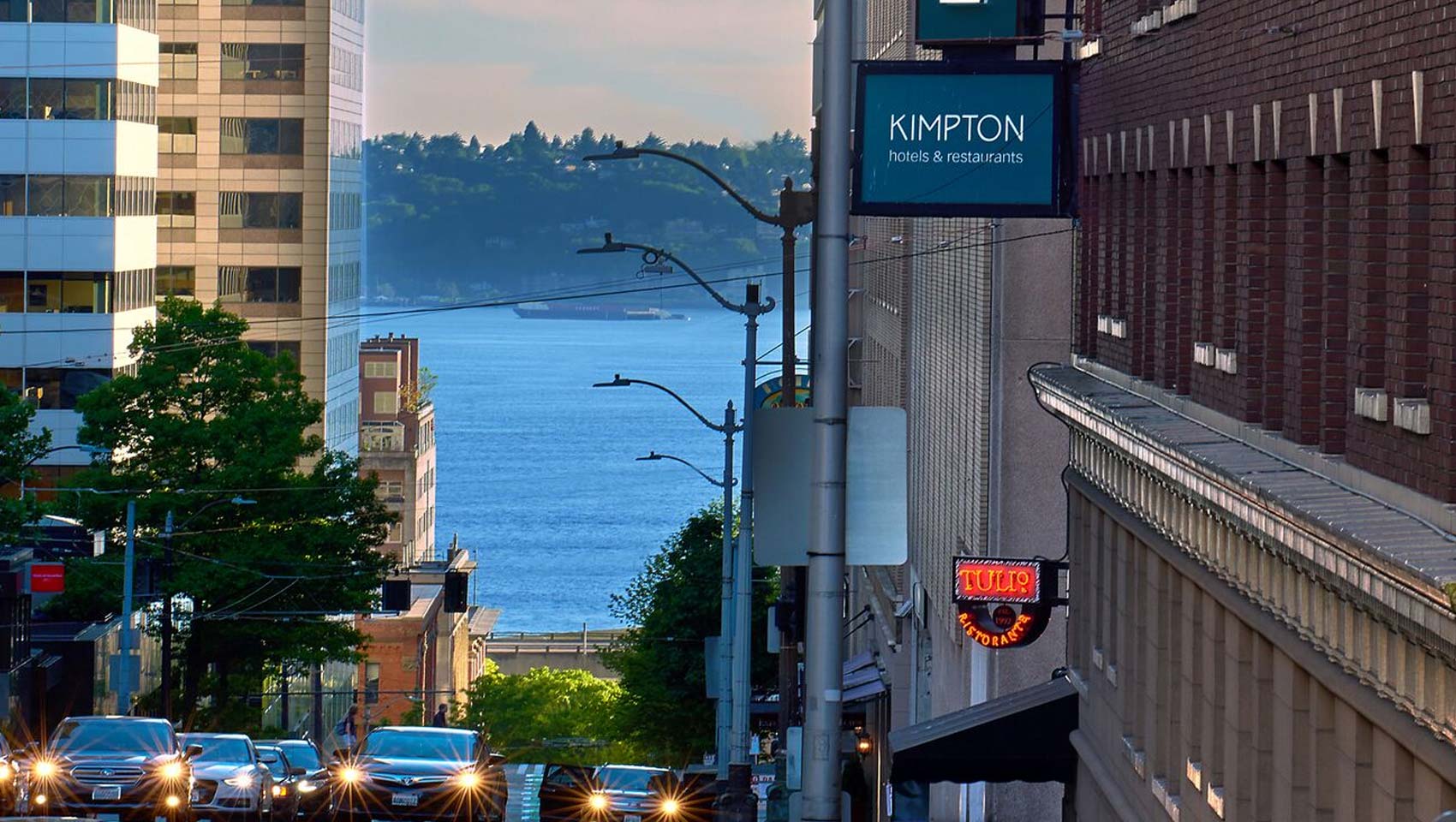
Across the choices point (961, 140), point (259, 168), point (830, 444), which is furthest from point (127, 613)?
point (259, 168)

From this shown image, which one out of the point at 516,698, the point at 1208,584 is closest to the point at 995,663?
the point at 1208,584

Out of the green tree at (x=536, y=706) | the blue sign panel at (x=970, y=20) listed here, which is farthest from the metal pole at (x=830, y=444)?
the green tree at (x=536, y=706)

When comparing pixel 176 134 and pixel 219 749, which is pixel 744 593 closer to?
pixel 219 749

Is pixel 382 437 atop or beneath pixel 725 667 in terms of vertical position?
atop

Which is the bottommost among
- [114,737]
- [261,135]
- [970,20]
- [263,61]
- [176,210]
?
[114,737]

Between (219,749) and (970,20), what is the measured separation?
1383 cm

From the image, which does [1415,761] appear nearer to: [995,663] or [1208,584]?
[1208,584]

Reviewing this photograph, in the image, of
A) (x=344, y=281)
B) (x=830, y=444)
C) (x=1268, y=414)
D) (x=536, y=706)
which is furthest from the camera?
Result: (x=536, y=706)

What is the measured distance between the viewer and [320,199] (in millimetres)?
112938

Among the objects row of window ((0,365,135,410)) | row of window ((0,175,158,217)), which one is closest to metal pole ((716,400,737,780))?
row of window ((0,365,135,410))

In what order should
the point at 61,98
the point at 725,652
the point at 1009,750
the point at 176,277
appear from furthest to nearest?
the point at 176,277 → the point at 61,98 → the point at 725,652 → the point at 1009,750

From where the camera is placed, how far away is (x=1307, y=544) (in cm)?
1309

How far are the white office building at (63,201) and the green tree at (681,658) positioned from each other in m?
21.6

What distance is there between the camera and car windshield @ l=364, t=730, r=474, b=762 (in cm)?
2842
